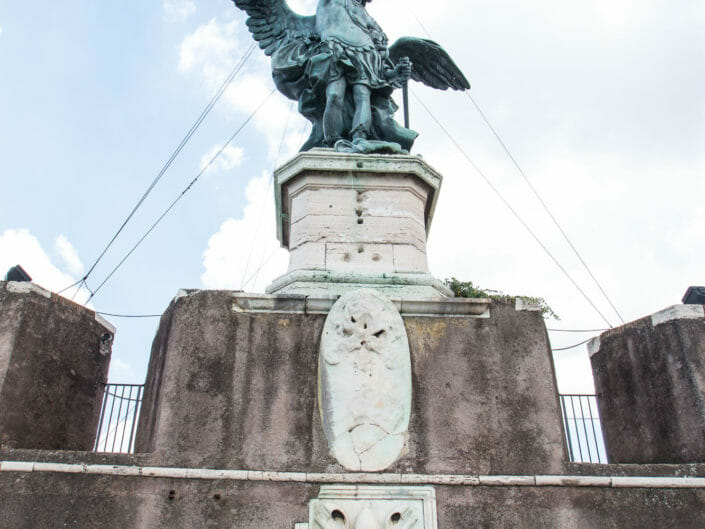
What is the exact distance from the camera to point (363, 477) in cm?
494

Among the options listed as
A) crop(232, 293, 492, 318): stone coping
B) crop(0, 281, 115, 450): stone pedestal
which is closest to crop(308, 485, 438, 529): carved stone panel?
crop(232, 293, 492, 318): stone coping

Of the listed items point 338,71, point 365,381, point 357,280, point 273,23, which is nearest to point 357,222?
point 357,280

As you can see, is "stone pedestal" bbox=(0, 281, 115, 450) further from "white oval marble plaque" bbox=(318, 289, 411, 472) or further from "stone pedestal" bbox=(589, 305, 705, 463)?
"stone pedestal" bbox=(589, 305, 705, 463)

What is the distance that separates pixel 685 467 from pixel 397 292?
7.95 feet

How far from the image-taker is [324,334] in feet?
18.2

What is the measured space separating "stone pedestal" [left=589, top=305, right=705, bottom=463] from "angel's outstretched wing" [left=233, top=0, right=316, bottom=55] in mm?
4761

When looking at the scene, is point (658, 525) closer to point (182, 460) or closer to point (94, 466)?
point (182, 460)

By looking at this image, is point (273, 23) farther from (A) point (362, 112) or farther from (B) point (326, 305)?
(B) point (326, 305)

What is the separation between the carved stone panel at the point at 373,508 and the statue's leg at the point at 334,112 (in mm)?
3846

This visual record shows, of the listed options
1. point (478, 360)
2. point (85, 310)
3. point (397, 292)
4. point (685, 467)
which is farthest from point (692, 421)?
point (85, 310)

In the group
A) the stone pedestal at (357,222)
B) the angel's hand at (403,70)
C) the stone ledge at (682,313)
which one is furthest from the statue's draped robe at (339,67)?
A: the stone ledge at (682,313)

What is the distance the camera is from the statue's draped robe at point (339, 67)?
7.89 meters

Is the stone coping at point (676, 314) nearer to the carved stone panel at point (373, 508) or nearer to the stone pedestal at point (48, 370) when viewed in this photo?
the carved stone panel at point (373, 508)

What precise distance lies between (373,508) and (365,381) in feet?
2.94
